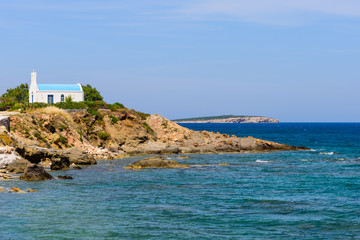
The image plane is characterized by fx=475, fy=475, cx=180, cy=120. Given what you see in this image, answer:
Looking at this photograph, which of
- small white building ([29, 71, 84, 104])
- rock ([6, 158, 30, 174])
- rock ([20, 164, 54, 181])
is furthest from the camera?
small white building ([29, 71, 84, 104])

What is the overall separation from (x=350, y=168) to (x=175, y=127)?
144 ft

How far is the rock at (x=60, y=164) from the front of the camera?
47.1m

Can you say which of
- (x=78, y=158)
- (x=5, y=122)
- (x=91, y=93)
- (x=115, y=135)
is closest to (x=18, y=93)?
(x=91, y=93)

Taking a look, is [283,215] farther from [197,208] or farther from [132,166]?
[132,166]

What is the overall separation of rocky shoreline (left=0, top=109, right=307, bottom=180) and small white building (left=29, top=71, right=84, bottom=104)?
16.6m

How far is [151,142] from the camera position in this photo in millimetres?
81875

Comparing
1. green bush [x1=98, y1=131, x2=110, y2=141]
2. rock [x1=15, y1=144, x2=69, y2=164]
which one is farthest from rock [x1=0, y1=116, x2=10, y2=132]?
green bush [x1=98, y1=131, x2=110, y2=141]

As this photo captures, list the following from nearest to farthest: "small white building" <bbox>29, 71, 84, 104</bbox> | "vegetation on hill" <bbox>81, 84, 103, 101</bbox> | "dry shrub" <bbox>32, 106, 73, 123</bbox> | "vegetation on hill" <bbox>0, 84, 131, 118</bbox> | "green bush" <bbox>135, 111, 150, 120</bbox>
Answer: "dry shrub" <bbox>32, 106, 73, 123</bbox>, "vegetation on hill" <bbox>0, 84, 131, 118</bbox>, "green bush" <bbox>135, 111, 150, 120</bbox>, "small white building" <bbox>29, 71, 84, 104</bbox>, "vegetation on hill" <bbox>81, 84, 103, 101</bbox>

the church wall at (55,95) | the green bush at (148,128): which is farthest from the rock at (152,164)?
the church wall at (55,95)

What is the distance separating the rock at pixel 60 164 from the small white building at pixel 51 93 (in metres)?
53.9

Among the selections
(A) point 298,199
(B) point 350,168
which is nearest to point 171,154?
(B) point 350,168

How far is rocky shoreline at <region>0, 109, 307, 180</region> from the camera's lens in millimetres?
49188

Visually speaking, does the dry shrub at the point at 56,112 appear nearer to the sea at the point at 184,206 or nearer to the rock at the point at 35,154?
the rock at the point at 35,154

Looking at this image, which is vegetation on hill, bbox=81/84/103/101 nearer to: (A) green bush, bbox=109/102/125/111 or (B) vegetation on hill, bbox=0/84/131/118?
(B) vegetation on hill, bbox=0/84/131/118
